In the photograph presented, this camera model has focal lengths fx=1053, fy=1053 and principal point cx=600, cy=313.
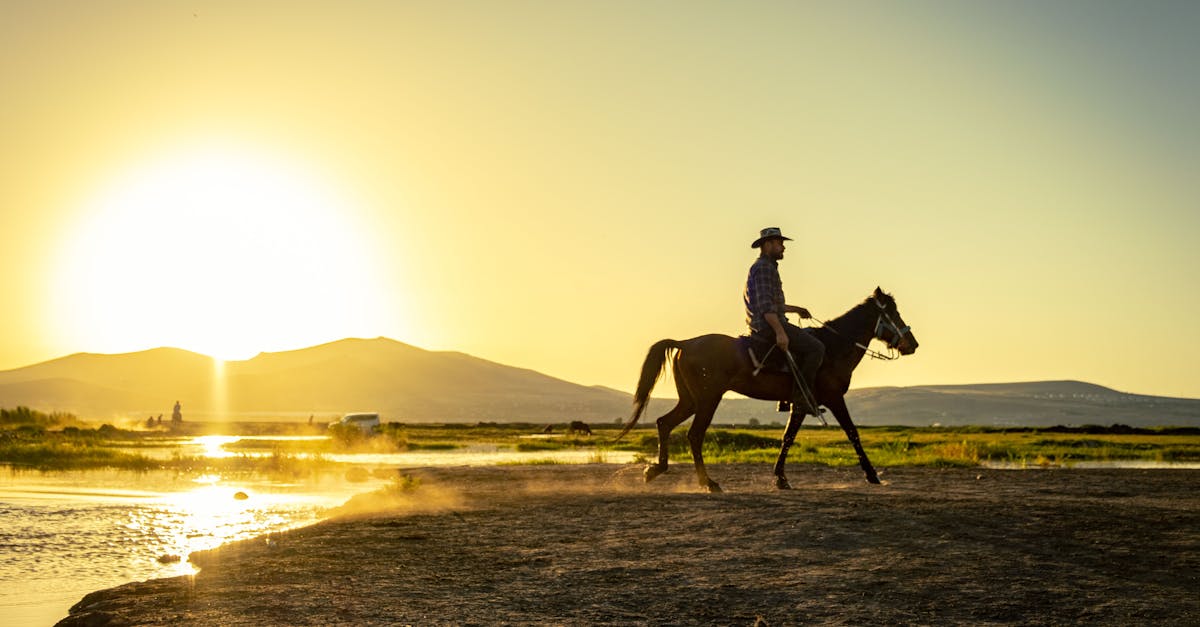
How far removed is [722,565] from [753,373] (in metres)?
7.16

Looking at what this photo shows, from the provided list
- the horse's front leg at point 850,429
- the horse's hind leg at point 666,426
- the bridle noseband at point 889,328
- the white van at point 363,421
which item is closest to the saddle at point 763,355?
the horse's front leg at point 850,429

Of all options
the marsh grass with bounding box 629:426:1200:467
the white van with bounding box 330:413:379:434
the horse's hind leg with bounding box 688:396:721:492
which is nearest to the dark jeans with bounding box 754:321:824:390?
the horse's hind leg with bounding box 688:396:721:492

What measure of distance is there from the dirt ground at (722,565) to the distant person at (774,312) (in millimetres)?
2319

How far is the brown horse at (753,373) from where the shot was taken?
1666 centimetres

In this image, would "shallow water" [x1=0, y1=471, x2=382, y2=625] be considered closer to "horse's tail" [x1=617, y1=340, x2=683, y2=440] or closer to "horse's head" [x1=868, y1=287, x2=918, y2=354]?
"horse's tail" [x1=617, y1=340, x2=683, y2=440]

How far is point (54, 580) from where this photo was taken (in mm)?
11523

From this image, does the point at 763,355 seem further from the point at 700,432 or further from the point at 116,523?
the point at 116,523

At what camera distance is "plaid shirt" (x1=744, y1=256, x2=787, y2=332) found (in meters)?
16.4

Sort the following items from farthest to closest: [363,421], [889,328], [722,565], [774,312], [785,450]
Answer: [363,421]
[889,328]
[785,450]
[774,312]
[722,565]

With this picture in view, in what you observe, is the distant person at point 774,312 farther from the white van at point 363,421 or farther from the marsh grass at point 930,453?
the white van at point 363,421

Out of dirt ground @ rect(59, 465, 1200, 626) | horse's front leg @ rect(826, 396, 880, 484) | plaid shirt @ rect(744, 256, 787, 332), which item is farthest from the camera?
horse's front leg @ rect(826, 396, 880, 484)

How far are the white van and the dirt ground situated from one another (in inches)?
1756

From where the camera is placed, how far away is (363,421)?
202 feet

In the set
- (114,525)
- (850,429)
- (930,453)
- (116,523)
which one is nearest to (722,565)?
(850,429)
